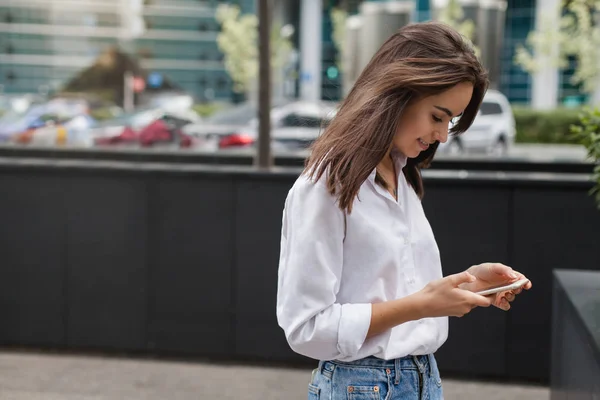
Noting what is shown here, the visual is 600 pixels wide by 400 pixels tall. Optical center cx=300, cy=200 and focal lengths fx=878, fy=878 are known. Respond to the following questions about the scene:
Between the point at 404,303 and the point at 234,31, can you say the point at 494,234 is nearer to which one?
the point at 404,303

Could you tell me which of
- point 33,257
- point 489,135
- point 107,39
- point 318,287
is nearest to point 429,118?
point 318,287

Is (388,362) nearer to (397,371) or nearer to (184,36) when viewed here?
(397,371)

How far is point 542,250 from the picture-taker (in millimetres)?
5289

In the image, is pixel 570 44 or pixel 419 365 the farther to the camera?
pixel 570 44

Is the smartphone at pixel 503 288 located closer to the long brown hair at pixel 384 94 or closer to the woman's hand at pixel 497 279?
the woman's hand at pixel 497 279

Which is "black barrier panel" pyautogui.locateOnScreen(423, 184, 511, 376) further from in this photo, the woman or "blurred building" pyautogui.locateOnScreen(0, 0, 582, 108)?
the woman

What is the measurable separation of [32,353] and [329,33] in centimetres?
529

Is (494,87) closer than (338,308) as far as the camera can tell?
No

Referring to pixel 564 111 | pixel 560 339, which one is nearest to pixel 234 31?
pixel 564 111

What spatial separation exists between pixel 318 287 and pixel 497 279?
0.40 m

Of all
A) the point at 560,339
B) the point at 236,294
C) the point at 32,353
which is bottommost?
the point at 32,353

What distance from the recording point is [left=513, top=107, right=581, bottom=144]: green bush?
7.88 meters

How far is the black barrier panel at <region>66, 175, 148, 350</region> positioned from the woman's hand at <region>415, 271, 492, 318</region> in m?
4.21

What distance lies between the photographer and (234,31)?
883 centimetres
